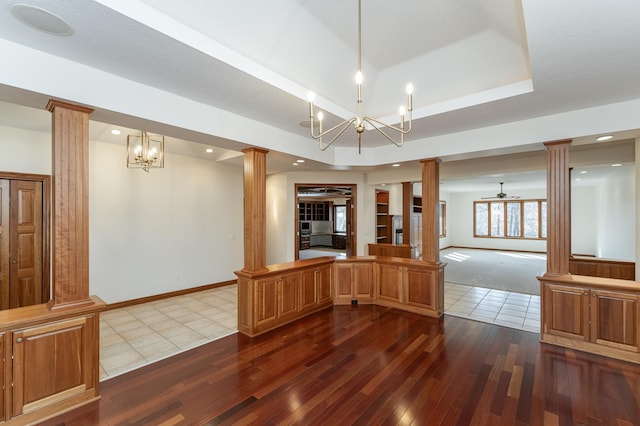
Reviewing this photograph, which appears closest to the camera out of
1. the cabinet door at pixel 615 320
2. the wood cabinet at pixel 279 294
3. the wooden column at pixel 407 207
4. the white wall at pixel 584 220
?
the cabinet door at pixel 615 320

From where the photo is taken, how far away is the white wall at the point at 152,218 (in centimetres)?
460

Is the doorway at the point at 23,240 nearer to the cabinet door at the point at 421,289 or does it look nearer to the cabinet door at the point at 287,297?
the cabinet door at the point at 287,297

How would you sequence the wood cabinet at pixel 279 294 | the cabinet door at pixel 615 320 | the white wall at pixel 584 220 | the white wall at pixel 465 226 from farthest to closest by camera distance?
the white wall at pixel 465 226
the white wall at pixel 584 220
the wood cabinet at pixel 279 294
the cabinet door at pixel 615 320

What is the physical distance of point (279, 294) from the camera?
13.1 feet

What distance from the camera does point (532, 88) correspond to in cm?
275

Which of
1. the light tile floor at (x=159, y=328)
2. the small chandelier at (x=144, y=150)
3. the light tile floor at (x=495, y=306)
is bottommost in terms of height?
the light tile floor at (x=159, y=328)

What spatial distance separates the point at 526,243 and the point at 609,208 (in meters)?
4.02

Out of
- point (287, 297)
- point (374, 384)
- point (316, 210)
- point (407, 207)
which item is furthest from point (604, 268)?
point (316, 210)

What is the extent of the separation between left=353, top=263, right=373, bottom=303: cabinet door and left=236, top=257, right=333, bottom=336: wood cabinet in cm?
57

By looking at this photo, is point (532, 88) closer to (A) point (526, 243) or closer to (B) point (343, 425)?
(B) point (343, 425)

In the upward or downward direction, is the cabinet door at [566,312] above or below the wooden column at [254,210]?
below

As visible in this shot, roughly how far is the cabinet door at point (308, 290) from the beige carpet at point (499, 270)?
380 cm

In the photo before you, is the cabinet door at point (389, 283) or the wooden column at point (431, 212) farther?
the cabinet door at point (389, 283)

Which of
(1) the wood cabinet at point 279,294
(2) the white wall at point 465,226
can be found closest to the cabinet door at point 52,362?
(1) the wood cabinet at point 279,294
